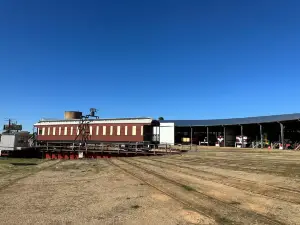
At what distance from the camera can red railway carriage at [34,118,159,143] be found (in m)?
32.7

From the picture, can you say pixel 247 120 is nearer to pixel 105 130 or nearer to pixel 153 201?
pixel 105 130

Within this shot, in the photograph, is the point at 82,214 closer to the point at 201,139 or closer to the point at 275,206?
the point at 275,206

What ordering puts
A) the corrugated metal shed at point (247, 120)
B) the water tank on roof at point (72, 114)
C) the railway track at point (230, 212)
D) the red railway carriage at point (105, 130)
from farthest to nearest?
the water tank on roof at point (72, 114)
the corrugated metal shed at point (247, 120)
the red railway carriage at point (105, 130)
the railway track at point (230, 212)

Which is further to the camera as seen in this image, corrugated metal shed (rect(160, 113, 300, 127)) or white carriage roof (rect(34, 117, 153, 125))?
corrugated metal shed (rect(160, 113, 300, 127))

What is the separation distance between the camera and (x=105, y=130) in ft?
118

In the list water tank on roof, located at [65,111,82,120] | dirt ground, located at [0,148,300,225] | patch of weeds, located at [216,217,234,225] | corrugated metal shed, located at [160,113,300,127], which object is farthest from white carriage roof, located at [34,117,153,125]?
water tank on roof, located at [65,111,82,120]

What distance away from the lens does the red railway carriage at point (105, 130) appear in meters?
32.7

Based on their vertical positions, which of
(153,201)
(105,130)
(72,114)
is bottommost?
(153,201)

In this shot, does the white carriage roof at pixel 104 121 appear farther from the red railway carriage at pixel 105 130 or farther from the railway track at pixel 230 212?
the railway track at pixel 230 212

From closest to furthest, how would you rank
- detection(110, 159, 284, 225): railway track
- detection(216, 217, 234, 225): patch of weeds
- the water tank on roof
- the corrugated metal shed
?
detection(216, 217, 234, 225): patch of weeds, detection(110, 159, 284, 225): railway track, the corrugated metal shed, the water tank on roof

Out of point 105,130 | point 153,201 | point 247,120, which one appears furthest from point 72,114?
point 153,201

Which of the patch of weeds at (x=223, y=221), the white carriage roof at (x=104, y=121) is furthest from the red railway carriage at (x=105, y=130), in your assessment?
the patch of weeds at (x=223, y=221)

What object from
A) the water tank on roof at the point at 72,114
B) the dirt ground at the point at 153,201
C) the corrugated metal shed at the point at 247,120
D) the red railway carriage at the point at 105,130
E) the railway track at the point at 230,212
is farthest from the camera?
the water tank on roof at the point at 72,114

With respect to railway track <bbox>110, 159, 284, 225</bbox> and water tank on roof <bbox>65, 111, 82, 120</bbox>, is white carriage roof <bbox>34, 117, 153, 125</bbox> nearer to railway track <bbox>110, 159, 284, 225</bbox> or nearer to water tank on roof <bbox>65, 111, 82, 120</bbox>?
railway track <bbox>110, 159, 284, 225</bbox>
